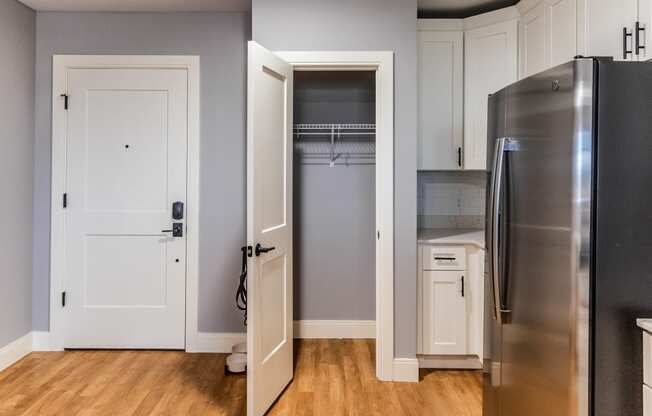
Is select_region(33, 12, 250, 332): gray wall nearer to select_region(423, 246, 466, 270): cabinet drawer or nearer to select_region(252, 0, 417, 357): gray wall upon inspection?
select_region(252, 0, 417, 357): gray wall

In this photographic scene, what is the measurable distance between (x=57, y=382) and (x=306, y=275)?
1.84 metres

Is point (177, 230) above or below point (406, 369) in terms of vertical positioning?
above

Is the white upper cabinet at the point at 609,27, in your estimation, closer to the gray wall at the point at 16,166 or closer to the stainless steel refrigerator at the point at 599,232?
the stainless steel refrigerator at the point at 599,232

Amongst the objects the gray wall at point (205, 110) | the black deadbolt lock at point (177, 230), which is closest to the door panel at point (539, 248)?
the gray wall at point (205, 110)

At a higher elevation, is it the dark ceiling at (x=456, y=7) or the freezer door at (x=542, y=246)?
the dark ceiling at (x=456, y=7)

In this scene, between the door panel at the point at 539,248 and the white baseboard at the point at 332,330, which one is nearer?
the door panel at the point at 539,248

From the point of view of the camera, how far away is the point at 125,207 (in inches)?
133

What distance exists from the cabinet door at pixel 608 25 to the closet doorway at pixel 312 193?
43.7 inches

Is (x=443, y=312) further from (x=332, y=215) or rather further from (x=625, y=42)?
(x=625, y=42)

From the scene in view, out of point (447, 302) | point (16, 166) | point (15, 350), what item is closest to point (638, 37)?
point (447, 302)

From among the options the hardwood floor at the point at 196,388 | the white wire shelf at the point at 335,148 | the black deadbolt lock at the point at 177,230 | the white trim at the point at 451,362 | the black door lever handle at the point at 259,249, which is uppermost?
the white wire shelf at the point at 335,148

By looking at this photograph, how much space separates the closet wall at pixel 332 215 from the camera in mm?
3652

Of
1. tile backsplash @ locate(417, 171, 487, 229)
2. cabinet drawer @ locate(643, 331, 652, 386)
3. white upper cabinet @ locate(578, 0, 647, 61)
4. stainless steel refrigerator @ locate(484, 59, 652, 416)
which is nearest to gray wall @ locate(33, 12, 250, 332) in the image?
tile backsplash @ locate(417, 171, 487, 229)

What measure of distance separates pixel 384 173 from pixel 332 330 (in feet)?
4.90
